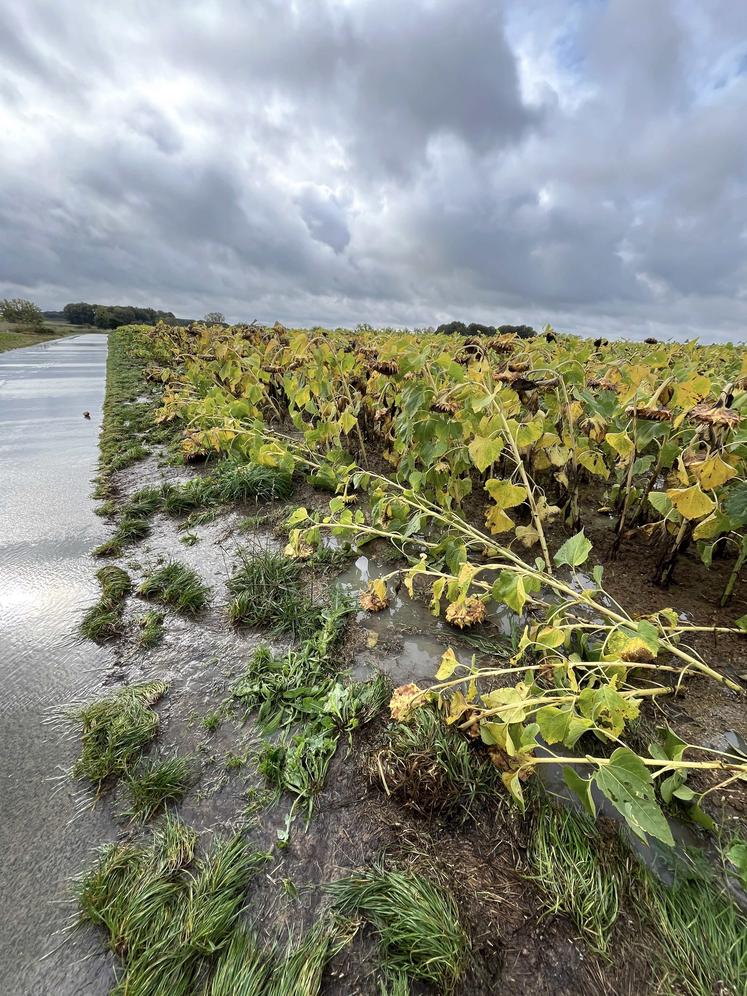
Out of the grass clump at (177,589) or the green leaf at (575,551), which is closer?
the green leaf at (575,551)

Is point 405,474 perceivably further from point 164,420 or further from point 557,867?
point 164,420

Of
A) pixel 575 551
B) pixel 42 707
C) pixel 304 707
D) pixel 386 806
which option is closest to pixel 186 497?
pixel 42 707

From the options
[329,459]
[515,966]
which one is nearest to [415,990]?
[515,966]

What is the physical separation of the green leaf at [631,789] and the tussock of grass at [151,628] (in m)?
1.75

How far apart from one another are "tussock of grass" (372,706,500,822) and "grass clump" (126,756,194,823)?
1.95 feet

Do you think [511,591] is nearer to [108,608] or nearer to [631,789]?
[631,789]

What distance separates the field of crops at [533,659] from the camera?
0.96 m

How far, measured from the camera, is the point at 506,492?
182 cm

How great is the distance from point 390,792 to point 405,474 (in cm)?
167

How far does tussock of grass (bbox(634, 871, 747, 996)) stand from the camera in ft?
2.80

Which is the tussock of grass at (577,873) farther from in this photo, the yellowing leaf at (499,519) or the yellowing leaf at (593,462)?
the yellowing leaf at (593,462)

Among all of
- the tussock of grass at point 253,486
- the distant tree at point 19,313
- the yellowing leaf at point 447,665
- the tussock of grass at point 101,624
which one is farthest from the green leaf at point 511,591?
the distant tree at point 19,313

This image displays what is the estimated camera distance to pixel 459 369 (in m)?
2.09

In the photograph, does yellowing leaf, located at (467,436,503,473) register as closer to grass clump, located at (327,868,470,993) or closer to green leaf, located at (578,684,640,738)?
green leaf, located at (578,684,640,738)
